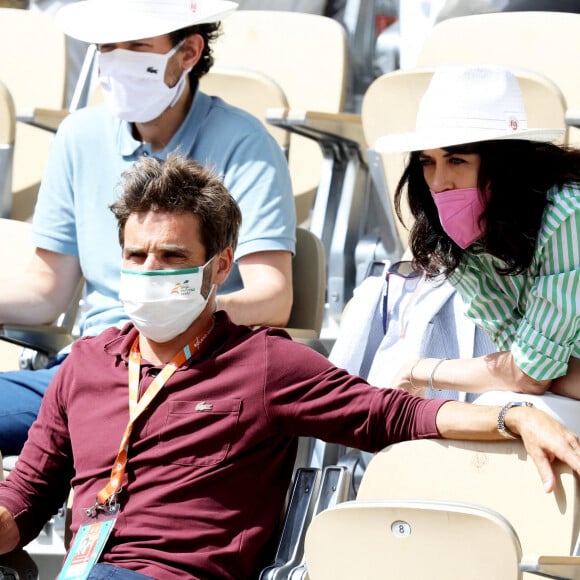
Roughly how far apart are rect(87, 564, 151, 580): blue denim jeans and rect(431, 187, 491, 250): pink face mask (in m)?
0.91

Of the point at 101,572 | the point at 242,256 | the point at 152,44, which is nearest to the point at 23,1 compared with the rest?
the point at 152,44

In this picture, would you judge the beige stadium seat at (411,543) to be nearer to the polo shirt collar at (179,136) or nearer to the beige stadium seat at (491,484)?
the beige stadium seat at (491,484)

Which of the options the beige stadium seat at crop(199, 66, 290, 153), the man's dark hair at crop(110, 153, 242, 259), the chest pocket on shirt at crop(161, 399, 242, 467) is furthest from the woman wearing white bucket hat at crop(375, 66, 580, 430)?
the beige stadium seat at crop(199, 66, 290, 153)

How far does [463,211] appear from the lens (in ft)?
8.97

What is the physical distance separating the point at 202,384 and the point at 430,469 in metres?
0.49

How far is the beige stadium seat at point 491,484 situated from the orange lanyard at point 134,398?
1.45 feet

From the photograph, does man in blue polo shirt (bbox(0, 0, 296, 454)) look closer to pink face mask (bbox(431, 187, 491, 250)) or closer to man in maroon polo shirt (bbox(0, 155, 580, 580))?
man in maroon polo shirt (bbox(0, 155, 580, 580))

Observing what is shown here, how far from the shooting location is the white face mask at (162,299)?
2713mm

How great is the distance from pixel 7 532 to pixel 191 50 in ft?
5.05

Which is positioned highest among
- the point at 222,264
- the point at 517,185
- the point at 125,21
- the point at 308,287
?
the point at 125,21

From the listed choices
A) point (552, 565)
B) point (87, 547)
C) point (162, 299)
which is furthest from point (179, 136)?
point (552, 565)

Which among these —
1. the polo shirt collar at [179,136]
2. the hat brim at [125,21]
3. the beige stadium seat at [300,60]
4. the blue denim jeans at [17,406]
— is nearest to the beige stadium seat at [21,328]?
the blue denim jeans at [17,406]

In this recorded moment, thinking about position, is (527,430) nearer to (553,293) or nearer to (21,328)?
(553,293)

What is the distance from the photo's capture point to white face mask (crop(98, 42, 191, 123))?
358 centimetres
